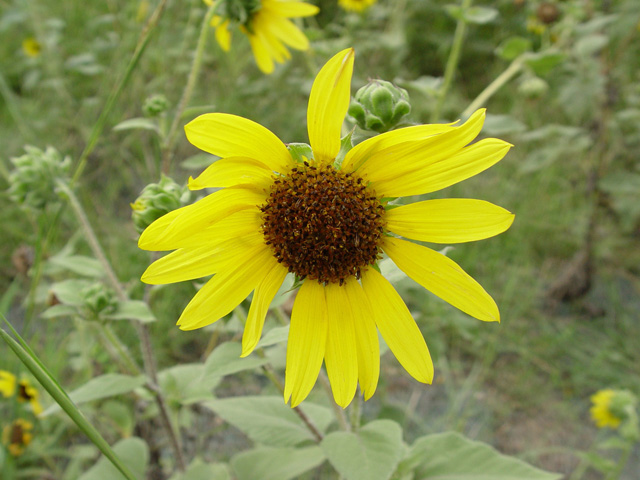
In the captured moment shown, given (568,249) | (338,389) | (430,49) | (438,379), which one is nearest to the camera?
(338,389)

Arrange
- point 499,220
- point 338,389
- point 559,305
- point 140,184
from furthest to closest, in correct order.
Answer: point 140,184 < point 559,305 < point 338,389 < point 499,220

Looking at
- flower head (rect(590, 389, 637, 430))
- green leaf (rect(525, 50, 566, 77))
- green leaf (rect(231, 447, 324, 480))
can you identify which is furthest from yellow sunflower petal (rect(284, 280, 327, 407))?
flower head (rect(590, 389, 637, 430))

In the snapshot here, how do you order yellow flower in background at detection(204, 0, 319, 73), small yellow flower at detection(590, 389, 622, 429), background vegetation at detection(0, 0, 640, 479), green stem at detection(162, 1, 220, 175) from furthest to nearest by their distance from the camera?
1. small yellow flower at detection(590, 389, 622, 429)
2. background vegetation at detection(0, 0, 640, 479)
3. yellow flower in background at detection(204, 0, 319, 73)
4. green stem at detection(162, 1, 220, 175)

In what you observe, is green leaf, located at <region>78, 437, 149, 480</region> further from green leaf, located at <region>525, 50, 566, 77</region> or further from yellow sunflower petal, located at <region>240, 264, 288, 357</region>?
green leaf, located at <region>525, 50, 566, 77</region>

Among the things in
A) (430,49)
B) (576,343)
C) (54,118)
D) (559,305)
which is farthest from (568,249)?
(54,118)

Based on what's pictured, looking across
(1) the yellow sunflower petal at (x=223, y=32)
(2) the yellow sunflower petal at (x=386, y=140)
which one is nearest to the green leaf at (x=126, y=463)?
(2) the yellow sunflower petal at (x=386, y=140)

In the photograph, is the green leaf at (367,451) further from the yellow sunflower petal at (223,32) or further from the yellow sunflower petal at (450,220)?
the yellow sunflower petal at (223,32)

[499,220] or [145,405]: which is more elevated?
[499,220]

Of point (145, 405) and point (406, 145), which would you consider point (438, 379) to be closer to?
point (145, 405)
